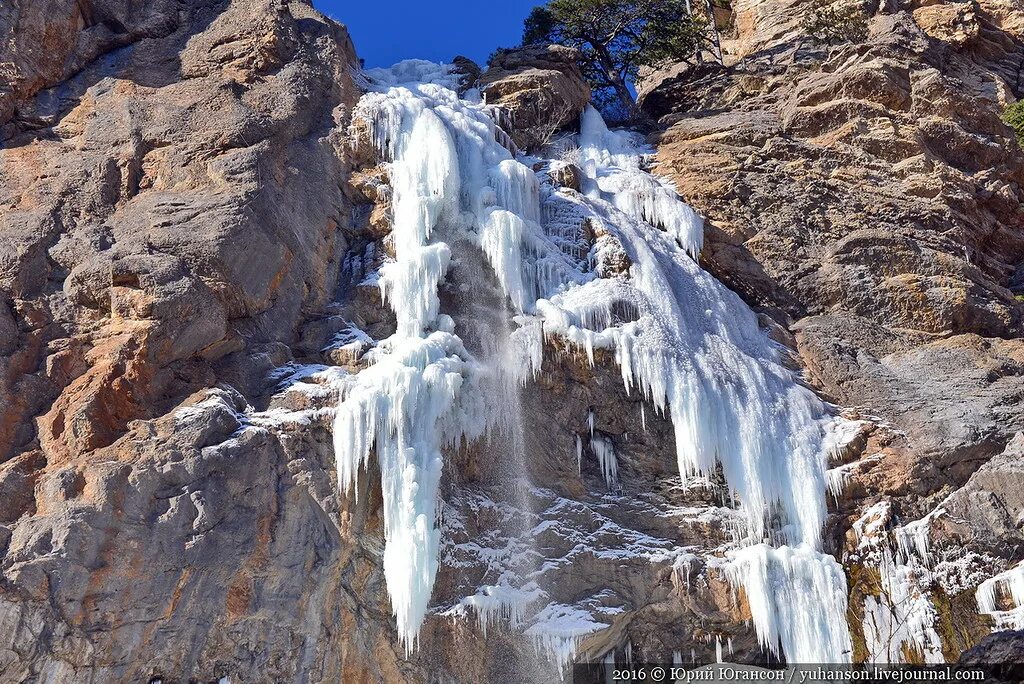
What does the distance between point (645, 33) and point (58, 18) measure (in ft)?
44.6

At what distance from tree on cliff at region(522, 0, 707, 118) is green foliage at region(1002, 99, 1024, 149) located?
7.43 m

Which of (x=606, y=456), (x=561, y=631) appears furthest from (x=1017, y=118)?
(x=561, y=631)

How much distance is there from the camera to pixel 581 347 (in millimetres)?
15391

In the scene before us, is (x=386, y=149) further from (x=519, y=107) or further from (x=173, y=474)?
(x=173, y=474)

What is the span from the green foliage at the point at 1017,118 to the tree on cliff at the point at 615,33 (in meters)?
7.43

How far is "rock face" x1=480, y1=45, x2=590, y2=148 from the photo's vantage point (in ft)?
69.9

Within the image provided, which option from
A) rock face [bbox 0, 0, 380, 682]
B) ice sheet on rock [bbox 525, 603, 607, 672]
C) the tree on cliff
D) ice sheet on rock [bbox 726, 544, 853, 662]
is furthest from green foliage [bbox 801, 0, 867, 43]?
ice sheet on rock [bbox 525, 603, 607, 672]

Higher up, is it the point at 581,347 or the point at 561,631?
the point at 581,347

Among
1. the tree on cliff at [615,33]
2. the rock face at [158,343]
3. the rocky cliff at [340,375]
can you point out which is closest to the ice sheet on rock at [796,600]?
the rocky cliff at [340,375]

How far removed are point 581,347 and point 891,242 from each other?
6826 millimetres

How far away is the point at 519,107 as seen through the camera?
2130cm

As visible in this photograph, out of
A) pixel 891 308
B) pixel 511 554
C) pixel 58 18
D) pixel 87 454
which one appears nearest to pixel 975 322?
pixel 891 308

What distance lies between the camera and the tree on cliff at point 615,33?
84.3 feet

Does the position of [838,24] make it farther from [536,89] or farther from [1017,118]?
[536,89]
